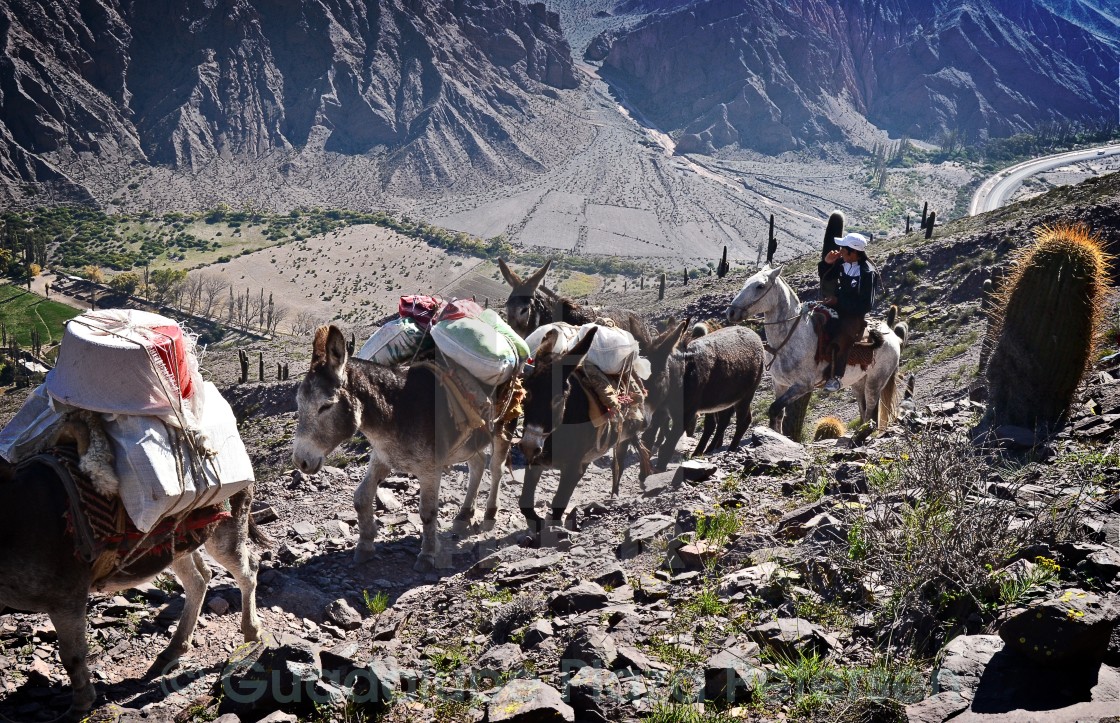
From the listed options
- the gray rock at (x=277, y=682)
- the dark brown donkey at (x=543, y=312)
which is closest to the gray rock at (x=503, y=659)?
the gray rock at (x=277, y=682)

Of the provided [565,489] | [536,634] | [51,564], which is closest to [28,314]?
[565,489]

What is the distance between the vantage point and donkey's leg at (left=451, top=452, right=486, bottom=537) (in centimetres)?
889

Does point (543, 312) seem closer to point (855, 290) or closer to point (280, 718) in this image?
point (855, 290)

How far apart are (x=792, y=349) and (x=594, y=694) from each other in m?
8.92

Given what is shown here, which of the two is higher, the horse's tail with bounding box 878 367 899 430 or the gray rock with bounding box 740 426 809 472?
the gray rock with bounding box 740 426 809 472

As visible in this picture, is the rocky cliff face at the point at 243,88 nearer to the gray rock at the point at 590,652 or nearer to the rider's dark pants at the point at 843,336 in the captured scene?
A: the rider's dark pants at the point at 843,336

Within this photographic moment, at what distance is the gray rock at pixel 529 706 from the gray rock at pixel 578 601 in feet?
4.30

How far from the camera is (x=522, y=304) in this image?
10242 mm

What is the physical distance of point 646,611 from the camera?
5.40 meters

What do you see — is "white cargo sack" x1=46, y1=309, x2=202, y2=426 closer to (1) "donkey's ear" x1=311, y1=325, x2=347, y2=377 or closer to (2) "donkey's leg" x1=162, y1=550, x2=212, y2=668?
(2) "donkey's leg" x1=162, y1=550, x2=212, y2=668

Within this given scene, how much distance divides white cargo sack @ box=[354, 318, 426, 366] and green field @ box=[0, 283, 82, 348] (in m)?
70.3

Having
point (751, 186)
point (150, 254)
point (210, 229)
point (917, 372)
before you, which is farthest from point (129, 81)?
point (917, 372)

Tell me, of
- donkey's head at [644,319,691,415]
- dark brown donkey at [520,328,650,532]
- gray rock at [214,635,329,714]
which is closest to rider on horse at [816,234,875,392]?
donkey's head at [644,319,691,415]

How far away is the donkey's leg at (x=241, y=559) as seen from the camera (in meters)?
5.88
